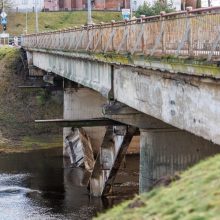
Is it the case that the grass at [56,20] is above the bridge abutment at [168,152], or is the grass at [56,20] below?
above

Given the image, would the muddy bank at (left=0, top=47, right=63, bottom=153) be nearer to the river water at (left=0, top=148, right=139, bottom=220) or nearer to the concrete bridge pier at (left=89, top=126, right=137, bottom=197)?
the river water at (left=0, top=148, right=139, bottom=220)

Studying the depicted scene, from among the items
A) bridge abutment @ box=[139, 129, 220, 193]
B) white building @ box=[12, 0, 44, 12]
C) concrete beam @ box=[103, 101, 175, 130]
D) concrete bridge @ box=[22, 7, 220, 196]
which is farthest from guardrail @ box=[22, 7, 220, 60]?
white building @ box=[12, 0, 44, 12]

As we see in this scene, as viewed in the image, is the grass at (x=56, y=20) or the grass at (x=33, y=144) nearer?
the grass at (x=33, y=144)

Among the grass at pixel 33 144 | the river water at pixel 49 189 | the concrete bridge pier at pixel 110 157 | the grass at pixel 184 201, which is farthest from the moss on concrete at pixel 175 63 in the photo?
the grass at pixel 33 144

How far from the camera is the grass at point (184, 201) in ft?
30.3

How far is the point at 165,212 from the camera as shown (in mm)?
9711

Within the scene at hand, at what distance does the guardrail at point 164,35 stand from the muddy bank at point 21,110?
2273 cm

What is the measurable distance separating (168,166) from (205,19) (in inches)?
315

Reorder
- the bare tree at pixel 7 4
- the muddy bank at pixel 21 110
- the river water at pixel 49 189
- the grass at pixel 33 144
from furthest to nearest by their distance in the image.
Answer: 1. the bare tree at pixel 7 4
2. the muddy bank at pixel 21 110
3. the grass at pixel 33 144
4. the river water at pixel 49 189

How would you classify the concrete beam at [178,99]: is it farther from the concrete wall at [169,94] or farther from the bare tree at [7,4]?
the bare tree at [7,4]

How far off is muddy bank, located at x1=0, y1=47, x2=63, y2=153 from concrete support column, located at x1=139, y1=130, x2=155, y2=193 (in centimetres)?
2731

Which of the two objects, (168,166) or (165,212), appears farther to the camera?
(168,166)

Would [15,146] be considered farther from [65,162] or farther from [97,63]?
[97,63]

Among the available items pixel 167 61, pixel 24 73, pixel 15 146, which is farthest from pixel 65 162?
pixel 167 61
